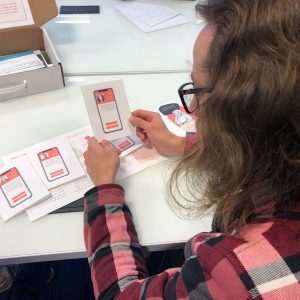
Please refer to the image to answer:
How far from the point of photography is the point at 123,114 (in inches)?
37.1

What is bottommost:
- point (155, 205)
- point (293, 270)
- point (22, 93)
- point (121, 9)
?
point (155, 205)

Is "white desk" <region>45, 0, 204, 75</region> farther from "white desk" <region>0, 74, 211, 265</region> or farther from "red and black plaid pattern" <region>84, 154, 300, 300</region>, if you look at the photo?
"red and black plaid pattern" <region>84, 154, 300, 300</region>

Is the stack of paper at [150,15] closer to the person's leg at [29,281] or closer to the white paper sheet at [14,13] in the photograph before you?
the white paper sheet at [14,13]

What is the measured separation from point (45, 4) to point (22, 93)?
310 mm

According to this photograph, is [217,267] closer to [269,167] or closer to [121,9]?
[269,167]

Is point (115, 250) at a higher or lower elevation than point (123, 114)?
lower

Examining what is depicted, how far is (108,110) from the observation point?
3.03 feet

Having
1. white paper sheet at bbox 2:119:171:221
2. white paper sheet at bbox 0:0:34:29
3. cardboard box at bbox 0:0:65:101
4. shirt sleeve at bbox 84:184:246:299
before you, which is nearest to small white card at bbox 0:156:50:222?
white paper sheet at bbox 2:119:171:221

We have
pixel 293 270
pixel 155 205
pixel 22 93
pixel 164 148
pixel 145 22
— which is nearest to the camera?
pixel 293 270

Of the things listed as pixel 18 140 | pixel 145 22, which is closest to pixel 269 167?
pixel 18 140

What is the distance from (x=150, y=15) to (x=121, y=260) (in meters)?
1.13

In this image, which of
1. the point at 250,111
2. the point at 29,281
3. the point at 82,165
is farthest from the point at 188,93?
the point at 29,281

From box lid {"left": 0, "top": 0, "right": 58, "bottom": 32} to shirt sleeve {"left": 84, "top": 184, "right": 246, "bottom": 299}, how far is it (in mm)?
650

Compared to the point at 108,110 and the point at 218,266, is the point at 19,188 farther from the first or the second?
the point at 218,266
